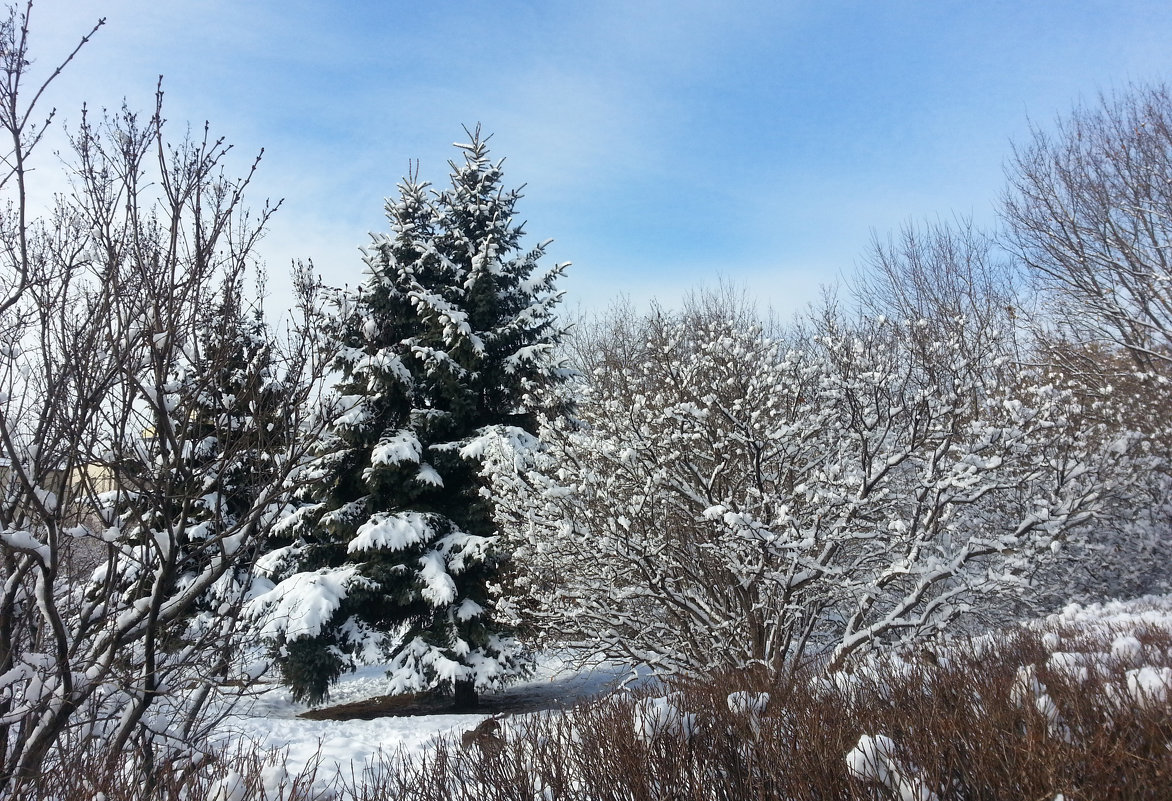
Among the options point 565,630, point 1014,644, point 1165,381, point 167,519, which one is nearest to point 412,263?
point 565,630

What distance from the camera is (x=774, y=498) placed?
24.0 ft

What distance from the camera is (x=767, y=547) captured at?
21.2ft

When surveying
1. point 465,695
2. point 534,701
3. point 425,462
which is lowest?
point 534,701

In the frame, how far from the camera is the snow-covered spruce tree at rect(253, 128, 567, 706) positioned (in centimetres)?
1075

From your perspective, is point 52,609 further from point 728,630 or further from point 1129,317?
point 1129,317

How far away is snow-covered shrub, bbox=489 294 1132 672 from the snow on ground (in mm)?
1398

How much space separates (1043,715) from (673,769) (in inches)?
55.0

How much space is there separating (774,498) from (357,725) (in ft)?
23.1

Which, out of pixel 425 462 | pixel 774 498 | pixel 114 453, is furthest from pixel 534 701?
pixel 114 453

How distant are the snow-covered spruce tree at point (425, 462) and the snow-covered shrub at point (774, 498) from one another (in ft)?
7.62

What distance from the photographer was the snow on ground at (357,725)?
549cm

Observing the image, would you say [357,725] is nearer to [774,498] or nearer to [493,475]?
[493,475]

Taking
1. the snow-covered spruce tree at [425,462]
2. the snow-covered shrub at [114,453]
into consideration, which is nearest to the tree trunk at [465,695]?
the snow-covered spruce tree at [425,462]

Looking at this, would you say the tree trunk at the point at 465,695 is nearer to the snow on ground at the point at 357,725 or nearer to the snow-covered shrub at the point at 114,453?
the snow on ground at the point at 357,725
